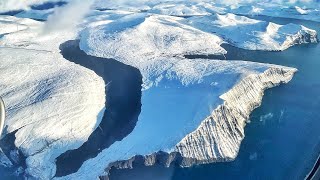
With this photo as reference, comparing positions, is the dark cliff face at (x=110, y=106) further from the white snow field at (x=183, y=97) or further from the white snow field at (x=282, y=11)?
the white snow field at (x=282, y=11)

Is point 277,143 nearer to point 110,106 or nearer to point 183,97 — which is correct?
point 183,97

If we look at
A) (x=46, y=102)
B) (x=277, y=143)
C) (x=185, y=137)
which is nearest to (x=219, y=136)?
(x=185, y=137)

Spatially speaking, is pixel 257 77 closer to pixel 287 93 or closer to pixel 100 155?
pixel 287 93

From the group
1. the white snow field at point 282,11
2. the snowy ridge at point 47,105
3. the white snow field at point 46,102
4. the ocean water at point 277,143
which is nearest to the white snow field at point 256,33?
the ocean water at point 277,143

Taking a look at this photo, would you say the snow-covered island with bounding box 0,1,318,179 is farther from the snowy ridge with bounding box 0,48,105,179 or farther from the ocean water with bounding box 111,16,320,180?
the ocean water with bounding box 111,16,320,180

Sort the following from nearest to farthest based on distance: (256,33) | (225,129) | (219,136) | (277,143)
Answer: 1. (219,136)
2. (277,143)
3. (225,129)
4. (256,33)

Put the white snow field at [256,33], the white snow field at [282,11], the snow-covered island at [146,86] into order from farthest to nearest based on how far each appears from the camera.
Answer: the white snow field at [282,11] → the white snow field at [256,33] → the snow-covered island at [146,86]

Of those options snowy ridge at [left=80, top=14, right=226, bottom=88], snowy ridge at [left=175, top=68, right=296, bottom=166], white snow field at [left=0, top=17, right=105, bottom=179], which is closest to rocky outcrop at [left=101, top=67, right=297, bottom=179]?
snowy ridge at [left=175, top=68, right=296, bottom=166]
